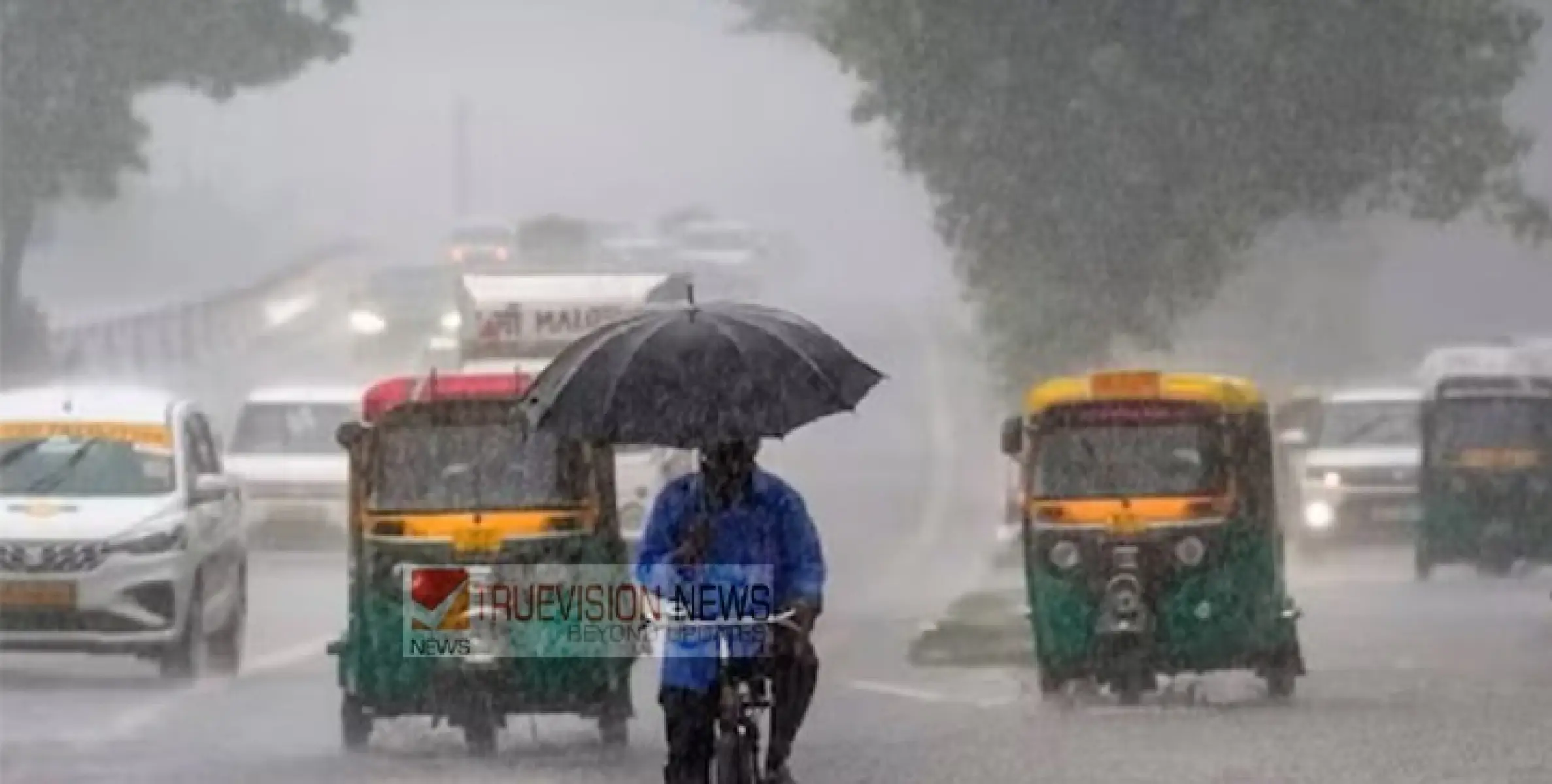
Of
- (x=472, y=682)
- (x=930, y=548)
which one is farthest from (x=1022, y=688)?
(x=930, y=548)

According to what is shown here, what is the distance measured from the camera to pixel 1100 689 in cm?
2547

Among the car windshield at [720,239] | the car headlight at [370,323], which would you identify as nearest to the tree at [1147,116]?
the car headlight at [370,323]

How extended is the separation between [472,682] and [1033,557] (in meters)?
4.79

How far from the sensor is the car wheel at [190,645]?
25.9m

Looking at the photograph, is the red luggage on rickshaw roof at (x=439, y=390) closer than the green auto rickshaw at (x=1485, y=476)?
Yes

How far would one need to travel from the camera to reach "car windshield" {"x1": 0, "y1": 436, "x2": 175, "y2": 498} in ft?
86.6

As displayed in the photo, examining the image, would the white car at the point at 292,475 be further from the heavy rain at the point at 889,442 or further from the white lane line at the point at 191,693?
the white lane line at the point at 191,693

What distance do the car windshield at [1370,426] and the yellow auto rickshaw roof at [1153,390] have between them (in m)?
21.4

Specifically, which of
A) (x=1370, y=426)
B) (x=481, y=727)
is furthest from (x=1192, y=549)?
(x=1370, y=426)

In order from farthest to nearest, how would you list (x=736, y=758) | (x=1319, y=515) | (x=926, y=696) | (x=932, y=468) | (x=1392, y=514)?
(x=932, y=468) < (x=1392, y=514) < (x=1319, y=515) < (x=926, y=696) < (x=736, y=758)

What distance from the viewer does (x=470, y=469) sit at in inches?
822

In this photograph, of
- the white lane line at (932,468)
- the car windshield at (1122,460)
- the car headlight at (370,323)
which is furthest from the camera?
the car headlight at (370,323)

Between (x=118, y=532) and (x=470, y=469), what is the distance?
206 inches

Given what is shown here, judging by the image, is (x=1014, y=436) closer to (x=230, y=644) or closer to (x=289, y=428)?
(x=230, y=644)
